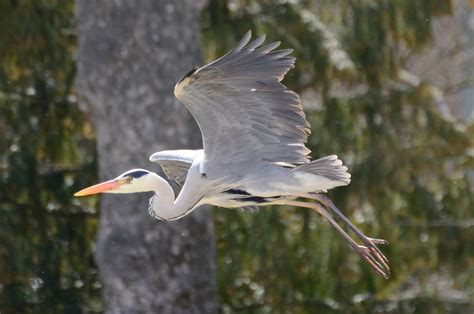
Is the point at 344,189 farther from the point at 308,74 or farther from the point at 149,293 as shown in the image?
the point at 149,293

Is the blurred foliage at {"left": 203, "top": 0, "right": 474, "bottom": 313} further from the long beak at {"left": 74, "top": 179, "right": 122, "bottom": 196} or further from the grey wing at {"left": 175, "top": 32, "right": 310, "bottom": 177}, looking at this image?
the long beak at {"left": 74, "top": 179, "right": 122, "bottom": 196}

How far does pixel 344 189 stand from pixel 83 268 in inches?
81.7

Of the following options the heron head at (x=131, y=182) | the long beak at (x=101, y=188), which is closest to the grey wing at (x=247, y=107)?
the heron head at (x=131, y=182)

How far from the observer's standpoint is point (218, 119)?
6.45 metres

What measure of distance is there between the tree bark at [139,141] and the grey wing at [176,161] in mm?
1329

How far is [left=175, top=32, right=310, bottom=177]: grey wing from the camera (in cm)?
615

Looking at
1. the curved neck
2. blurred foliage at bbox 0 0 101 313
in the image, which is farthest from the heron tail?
blurred foliage at bbox 0 0 101 313

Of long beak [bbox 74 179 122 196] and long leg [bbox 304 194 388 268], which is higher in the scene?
long beak [bbox 74 179 122 196]

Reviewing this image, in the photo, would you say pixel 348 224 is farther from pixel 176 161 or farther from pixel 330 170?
pixel 176 161

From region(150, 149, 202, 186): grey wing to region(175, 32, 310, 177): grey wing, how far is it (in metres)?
0.32

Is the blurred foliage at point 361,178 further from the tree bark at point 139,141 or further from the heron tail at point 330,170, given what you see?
the heron tail at point 330,170

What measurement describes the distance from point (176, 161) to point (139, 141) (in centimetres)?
167

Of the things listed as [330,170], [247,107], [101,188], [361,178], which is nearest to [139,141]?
[361,178]

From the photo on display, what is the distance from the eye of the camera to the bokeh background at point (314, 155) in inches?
376
